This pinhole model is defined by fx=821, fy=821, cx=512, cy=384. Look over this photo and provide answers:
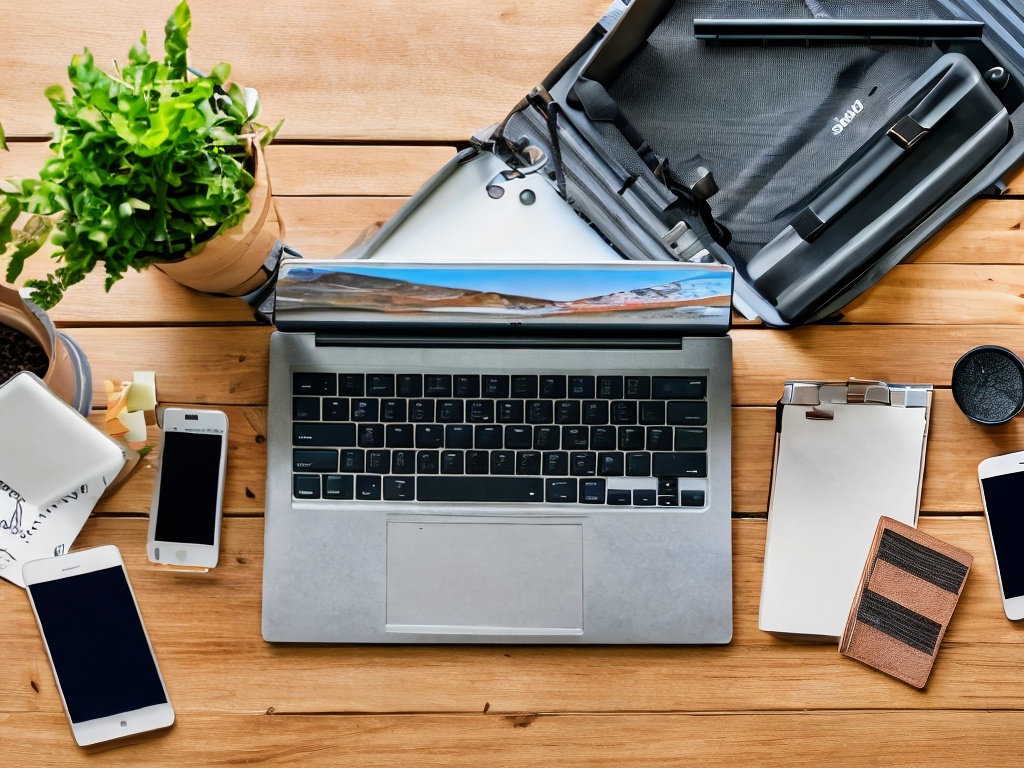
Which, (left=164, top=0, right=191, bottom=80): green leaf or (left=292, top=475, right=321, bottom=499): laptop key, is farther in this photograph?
(left=292, top=475, right=321, bottom=499): laptop key

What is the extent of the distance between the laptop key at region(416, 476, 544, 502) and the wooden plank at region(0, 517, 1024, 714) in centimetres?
15

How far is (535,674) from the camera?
80cm

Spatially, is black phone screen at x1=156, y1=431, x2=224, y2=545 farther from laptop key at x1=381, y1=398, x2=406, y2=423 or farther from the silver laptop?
laptop key at x1=381, y1=398, x2=406, y2=423

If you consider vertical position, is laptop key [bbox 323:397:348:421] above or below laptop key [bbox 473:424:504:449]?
above

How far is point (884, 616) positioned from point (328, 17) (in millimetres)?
809

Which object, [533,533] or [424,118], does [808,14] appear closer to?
[424,118]

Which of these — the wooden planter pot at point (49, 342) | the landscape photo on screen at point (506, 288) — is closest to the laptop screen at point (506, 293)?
Answer: the landscape photo on screen at point (506, 288)

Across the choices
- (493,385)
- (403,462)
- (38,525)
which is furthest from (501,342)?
(38,525)

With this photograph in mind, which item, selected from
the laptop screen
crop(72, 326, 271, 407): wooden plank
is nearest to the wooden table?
crop(72, 326, 271, 407): wooden plank

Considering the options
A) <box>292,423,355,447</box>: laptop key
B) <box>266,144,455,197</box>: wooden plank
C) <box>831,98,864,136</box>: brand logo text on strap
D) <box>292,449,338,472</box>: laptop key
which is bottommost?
<box>292,449,338,472</box>: laptop key

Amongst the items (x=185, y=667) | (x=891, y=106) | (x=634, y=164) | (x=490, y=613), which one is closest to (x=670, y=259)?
(x=634, y=164)

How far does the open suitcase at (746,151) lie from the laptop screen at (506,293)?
71mm

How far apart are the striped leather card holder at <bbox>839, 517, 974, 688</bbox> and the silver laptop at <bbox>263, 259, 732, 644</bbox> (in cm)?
13

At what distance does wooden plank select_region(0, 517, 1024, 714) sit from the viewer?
2.61 feet
